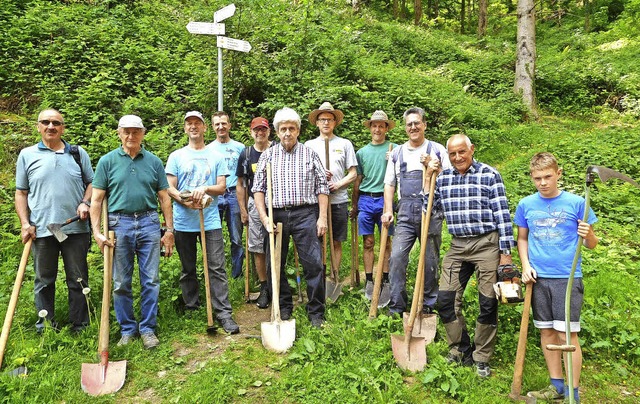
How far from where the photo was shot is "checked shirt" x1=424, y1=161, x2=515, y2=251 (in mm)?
3652

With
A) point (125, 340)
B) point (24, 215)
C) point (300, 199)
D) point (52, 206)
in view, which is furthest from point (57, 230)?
point (300, 199)

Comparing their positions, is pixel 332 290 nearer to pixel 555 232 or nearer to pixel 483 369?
pixel 483 369

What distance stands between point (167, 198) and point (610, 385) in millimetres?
4557

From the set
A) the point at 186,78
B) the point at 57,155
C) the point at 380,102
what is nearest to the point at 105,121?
the point at 186,78

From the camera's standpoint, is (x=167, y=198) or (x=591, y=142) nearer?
(x=167, y=198)

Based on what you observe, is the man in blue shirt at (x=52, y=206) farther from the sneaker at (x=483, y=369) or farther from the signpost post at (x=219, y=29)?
the sneaker at (x=483, y=369)

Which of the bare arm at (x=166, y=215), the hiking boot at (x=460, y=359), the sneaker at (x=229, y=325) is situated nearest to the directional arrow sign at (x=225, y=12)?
the bare arm at (x=166, y=215)

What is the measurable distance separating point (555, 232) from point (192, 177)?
3692 millimetres

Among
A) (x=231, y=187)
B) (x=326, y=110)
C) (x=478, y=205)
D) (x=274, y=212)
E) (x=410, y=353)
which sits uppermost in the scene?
(x=326, y=110)

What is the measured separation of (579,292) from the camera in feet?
10.8

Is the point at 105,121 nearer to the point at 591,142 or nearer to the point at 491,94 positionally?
the point at 591,142

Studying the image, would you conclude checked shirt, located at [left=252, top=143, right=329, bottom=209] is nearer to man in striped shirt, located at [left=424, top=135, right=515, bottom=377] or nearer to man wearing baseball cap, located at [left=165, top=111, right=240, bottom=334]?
man wearing baseball cap, located at [left=165, top=111, right=240, bottom=334]

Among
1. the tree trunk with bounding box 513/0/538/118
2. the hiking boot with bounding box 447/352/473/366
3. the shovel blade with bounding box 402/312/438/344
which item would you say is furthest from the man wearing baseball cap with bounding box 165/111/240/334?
the tree trunk with bounding box 513/0/538/118

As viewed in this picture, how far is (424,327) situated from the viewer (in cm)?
421
